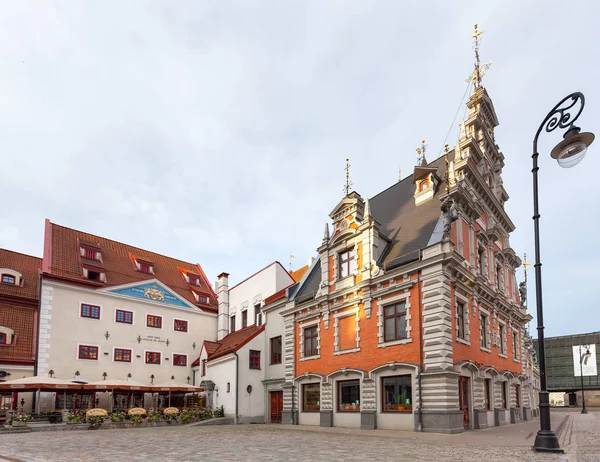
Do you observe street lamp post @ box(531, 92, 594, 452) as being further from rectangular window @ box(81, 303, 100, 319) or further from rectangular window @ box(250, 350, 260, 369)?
rectangular window @ box(81, 303, 100, 319)

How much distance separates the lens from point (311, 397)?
2903 cm

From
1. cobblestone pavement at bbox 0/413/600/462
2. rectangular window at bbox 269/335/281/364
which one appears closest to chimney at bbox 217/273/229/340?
rectangular window at bbox 269/335/281/364

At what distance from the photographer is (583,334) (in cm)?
8888

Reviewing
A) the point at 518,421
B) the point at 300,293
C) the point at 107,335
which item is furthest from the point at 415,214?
the point at 107,335

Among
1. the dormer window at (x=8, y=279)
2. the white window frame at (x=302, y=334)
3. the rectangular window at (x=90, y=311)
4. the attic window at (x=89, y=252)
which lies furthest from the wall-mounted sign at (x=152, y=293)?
the white window frame at (x=302, y=334)

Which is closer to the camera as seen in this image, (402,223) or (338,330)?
(338,330)

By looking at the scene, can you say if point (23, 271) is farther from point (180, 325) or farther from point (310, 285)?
point (310, 285)

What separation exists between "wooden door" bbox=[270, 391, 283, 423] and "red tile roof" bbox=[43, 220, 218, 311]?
39.2 ft

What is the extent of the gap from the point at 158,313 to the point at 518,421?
2722 centimetres

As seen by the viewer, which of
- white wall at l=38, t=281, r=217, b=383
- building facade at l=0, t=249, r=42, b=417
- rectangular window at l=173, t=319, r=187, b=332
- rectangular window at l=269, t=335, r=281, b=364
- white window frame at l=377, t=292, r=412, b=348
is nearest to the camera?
white window frame at l=377, t=292, r=412, b=348

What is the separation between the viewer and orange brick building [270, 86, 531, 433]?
21.7m

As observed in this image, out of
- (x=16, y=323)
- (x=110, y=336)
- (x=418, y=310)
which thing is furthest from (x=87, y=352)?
(x=418, y=310)

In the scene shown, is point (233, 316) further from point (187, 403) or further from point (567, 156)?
point (567, 156)

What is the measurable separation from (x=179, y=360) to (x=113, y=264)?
9.47 meters
